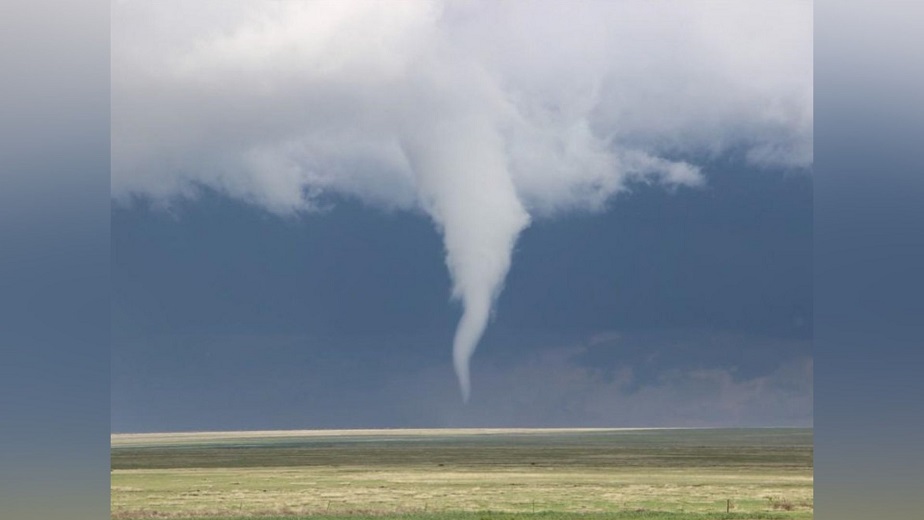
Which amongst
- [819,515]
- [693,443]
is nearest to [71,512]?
[819,515]

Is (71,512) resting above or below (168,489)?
above

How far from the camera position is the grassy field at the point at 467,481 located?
51312 millimetres

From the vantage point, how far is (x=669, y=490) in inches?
2628

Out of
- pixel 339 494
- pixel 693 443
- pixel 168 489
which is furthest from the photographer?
pixel 693 443

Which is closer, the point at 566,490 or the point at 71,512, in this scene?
the point at 71,512

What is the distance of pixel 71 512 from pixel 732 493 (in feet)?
164

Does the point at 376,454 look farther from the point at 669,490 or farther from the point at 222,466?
the point at 669,490

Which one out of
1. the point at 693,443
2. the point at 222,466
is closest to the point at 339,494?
the point at 222,466

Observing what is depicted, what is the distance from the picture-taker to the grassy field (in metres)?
51.3

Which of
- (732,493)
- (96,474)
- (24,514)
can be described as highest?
(96,474)

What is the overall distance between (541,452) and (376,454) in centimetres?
1990

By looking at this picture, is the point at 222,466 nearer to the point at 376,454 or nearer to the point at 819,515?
the point at 376,454

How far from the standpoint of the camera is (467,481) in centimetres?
7744

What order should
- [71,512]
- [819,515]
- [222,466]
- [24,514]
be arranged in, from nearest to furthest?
[819,515], [71,512], [24,514], [222,466]
